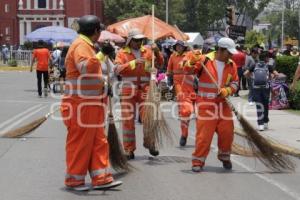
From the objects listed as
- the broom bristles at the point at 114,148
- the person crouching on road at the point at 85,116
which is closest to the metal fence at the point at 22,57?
the broom bristles at the point at 114,148

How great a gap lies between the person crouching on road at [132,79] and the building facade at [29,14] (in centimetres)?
7695

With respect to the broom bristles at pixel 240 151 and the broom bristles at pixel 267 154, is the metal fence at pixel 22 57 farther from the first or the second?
the broom bristles at pixel 267 154

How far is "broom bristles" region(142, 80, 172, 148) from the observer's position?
1026cm

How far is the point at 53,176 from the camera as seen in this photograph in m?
9.42

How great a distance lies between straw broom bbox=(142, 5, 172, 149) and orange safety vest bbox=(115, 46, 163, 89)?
0.34 ft

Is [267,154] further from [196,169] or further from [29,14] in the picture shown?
[29,14]

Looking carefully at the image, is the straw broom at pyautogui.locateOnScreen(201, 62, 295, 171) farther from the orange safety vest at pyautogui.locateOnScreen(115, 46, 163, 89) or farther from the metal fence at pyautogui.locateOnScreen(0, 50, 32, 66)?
the metal fence at pyautogui.locateOnScreen(0, 50, 32, 66)

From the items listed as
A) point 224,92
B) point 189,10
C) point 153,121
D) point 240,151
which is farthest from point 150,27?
point 189,10

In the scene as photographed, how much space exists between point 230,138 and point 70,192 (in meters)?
2.58

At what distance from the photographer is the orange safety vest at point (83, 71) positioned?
26.5 ft

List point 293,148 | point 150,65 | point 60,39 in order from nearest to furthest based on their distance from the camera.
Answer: point 150,65, point 293,148, point 60,39

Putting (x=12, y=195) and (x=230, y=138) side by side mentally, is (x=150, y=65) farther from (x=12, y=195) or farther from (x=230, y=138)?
(x=12, y=195)

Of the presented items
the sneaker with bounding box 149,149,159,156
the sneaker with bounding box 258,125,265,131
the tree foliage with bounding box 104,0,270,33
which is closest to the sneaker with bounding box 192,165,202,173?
the sneaker with bounding box 149,149,159,156

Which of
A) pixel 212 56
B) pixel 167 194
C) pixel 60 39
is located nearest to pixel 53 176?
pixel 167 194
